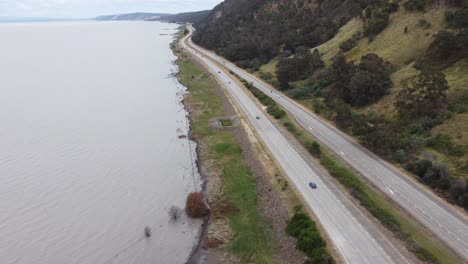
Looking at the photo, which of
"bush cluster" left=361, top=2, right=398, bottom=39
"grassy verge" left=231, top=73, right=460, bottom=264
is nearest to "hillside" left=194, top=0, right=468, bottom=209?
"bush cluster" left=361, top=2, right=398, bottom=39

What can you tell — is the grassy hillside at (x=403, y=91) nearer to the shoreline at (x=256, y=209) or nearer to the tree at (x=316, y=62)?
the tree at (x=316, y=62)

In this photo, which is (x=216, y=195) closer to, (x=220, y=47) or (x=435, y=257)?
(x=435, y=257)

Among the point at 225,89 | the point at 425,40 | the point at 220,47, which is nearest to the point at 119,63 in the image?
the point at 220,47

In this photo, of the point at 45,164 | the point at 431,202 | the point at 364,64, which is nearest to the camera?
the point at 431,202

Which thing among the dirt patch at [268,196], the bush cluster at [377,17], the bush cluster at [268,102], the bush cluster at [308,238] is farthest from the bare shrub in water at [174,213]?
the bush cluster at [377,17]

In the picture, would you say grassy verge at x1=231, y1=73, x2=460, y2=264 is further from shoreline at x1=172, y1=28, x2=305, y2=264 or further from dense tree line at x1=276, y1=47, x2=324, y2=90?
dense tree line at x1=276, y1=47, x2=324, y2=90

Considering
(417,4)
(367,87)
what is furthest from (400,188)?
(417,4)
